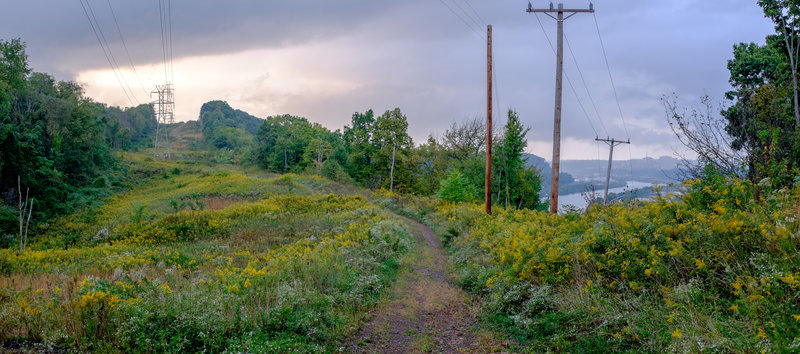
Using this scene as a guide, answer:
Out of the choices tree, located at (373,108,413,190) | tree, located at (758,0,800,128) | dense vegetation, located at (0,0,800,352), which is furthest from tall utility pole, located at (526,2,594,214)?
tree, located at (373,108,413,190)

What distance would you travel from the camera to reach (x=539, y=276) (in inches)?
293

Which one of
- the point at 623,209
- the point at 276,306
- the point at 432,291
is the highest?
the point at 623,209

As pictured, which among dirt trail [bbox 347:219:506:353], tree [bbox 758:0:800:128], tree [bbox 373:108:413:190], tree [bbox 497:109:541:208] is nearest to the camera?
dirt trail [bbox 347:219:506:353]

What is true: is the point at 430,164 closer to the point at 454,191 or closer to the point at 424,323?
Result: the point at 454,191

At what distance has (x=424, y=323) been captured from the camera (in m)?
Result: 7.09

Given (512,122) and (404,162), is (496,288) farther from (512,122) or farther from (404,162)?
(404,162)

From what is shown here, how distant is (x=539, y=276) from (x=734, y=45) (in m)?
18.8

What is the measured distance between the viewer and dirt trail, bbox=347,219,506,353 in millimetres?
6004

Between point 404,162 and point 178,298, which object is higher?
point 404,162

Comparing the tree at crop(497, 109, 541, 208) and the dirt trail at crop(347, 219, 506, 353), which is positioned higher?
the tree at crop(497, 109, 541, 208)

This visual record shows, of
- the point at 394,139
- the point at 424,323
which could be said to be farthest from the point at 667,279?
the point at 394,139

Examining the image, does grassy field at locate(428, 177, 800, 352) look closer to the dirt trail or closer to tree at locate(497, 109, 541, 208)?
the dirt trail

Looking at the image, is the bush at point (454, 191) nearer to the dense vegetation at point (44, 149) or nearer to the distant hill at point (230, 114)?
the dense vegetation at point (44, 149)

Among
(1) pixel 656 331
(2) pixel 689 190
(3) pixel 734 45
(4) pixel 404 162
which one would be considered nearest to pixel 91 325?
(1) pixel 656 331
